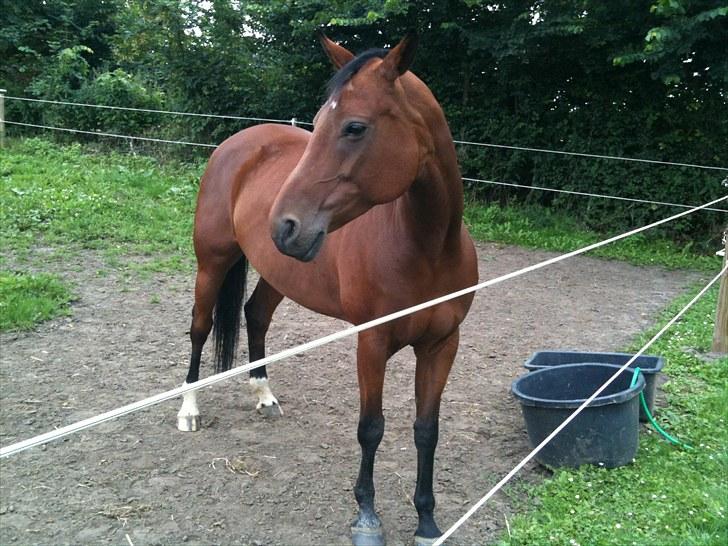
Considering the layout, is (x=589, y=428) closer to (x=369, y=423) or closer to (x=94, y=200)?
(x=369, y=423)

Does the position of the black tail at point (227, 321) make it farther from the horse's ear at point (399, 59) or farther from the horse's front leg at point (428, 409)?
the horse's ear at point (399, 59)

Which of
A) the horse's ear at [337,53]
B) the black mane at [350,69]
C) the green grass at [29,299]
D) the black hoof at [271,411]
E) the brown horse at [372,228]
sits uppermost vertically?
the horse's ear at [337,53]

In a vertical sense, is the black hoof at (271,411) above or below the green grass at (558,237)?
below

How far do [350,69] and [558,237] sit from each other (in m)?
7.55

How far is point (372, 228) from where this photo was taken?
2596mm

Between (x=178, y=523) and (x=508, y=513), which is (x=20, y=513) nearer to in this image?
(x=178, y=523)

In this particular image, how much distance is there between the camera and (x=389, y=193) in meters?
2.15

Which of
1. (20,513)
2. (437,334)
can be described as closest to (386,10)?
(437,334)

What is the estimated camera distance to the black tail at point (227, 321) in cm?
404

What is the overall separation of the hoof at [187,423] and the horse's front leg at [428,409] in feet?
4.92

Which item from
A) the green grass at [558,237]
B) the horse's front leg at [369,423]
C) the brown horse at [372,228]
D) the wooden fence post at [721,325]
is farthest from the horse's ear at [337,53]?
the green grass at [558,237]

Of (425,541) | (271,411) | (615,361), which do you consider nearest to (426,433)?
(425,541)

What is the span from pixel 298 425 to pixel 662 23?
706cm

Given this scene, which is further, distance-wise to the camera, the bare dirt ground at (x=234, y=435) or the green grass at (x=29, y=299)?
the green grass at (x=29, y=299)
